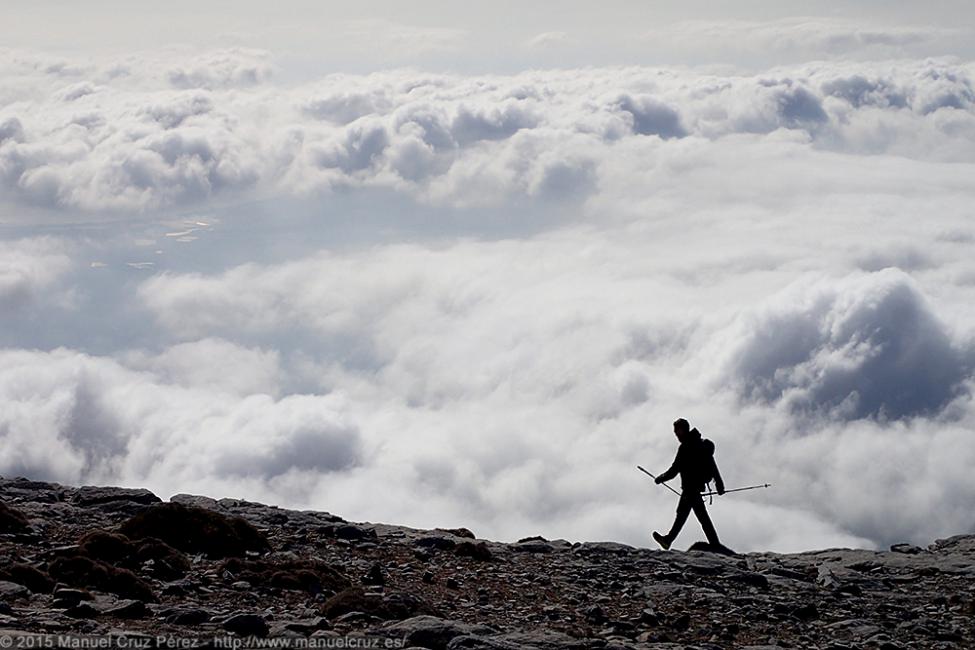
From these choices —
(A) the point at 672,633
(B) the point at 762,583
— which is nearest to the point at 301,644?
(A) the point at 672,633

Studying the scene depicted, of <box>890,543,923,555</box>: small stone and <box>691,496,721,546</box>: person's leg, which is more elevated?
<box>691,496,721,546</box>: person's leg

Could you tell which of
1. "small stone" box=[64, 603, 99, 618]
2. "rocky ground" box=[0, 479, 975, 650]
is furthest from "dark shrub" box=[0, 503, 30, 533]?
"small stone" box=[64, 603, 99, 618]

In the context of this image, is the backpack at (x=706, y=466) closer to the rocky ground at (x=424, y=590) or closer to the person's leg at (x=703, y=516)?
the person's leg at (x=703, y=516)

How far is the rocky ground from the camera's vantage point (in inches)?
436

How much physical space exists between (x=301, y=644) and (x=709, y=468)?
37.6 feet

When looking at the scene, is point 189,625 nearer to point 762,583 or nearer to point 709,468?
point 762,583

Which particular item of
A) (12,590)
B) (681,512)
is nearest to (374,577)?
(12,590)

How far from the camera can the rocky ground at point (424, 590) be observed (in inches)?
436

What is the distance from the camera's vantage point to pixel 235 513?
67.8ft

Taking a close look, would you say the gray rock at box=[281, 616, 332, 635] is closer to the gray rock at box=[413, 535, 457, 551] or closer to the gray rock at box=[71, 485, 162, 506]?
the gray rock at box=[413, 535, 457, 551]

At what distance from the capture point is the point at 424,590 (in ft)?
47.0

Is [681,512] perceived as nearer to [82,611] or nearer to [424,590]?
[424,590]

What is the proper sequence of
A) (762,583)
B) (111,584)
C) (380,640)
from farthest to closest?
(762,583) < (111,584) < (380,640)

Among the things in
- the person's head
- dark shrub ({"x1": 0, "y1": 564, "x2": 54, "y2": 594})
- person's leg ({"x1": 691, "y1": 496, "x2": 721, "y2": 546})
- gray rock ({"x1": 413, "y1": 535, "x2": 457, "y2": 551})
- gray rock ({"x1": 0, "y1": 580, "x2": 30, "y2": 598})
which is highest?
the person's head
